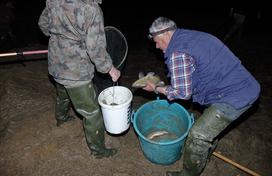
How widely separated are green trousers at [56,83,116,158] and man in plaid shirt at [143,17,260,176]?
2.79 feet

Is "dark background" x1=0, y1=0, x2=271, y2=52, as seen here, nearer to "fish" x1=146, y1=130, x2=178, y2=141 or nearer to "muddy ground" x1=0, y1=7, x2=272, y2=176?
"muddy ground" x1=0, y1=7, x2=272, y2=176

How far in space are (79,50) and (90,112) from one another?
2.47 feet

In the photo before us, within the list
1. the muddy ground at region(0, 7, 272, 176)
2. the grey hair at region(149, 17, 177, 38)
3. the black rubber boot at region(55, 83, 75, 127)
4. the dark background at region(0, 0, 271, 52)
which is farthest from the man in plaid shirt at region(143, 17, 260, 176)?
the dark background at region(0, 0, 271, 52)

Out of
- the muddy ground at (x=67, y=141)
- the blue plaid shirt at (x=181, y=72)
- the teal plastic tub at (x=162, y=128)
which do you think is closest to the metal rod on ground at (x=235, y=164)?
the muddy ground at (x=67, y=141)

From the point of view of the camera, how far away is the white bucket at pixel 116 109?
3152 millimetres

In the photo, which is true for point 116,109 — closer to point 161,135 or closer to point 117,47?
point 117,47

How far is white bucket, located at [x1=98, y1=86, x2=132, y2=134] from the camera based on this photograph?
10.3 ft

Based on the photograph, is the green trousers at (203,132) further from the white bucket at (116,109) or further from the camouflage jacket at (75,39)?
the camouflage jacket at (75,39)

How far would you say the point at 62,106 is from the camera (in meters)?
3.86

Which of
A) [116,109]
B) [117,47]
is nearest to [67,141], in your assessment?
[116,109]

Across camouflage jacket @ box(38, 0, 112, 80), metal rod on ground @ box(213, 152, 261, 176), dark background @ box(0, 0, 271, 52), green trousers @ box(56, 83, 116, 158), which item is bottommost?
dark background @ box(0, 0, 271, 52)

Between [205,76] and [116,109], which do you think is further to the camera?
[116,109]

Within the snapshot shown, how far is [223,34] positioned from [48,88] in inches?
181

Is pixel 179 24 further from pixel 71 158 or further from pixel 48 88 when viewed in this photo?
pixel 71 158
